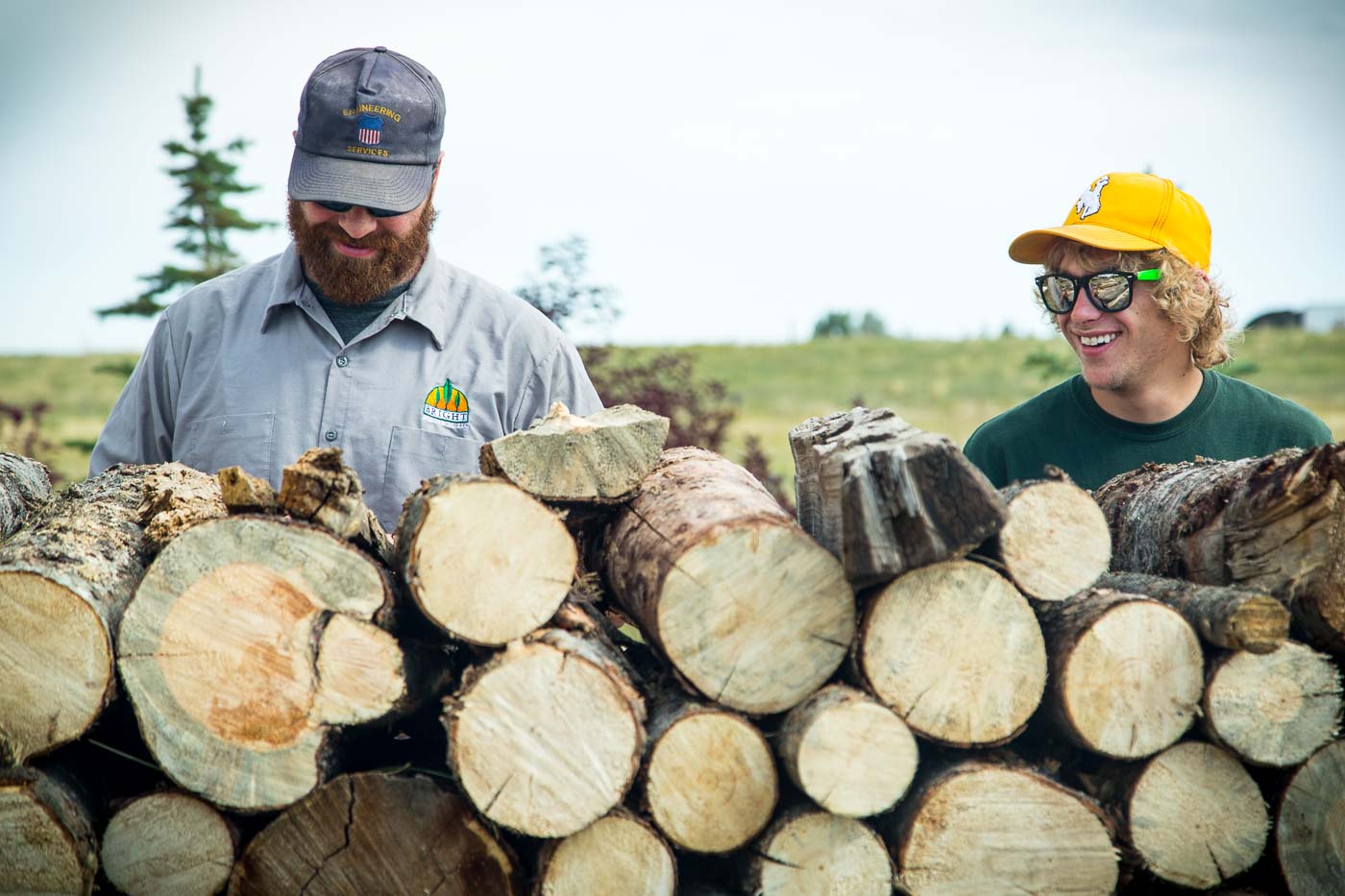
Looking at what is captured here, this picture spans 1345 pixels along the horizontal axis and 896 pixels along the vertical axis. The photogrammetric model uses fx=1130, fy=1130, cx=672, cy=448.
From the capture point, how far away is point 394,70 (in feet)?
12.1

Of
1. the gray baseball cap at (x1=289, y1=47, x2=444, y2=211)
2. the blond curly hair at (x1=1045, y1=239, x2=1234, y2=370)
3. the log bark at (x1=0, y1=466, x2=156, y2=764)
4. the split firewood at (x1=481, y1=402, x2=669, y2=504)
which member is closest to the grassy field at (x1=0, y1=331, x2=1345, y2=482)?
the blond curly hair at (x1=1045, y1=239, x2=1234, y2=370)

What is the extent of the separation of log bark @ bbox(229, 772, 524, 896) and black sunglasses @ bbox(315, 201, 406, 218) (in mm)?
1796

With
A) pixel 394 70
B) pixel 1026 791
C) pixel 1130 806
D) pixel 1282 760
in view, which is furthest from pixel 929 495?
pixel 394 70

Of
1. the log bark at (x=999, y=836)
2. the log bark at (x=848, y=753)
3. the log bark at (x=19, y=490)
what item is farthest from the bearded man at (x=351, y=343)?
the log bark at (x=999, y=836)

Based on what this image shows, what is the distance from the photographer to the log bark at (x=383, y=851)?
2.58 meters

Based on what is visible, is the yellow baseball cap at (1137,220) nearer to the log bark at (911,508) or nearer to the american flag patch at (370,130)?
the log bark at (911,508)

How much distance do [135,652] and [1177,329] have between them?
131 inches

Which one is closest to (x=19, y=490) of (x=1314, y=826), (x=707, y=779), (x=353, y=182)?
(x=353, y=182)

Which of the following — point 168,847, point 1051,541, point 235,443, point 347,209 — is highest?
point 347,209

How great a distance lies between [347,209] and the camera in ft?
11.8

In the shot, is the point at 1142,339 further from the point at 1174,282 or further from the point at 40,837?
the point at 40,837

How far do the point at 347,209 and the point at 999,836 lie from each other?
2.64 m

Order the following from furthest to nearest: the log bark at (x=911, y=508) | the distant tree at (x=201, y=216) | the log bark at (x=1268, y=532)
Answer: the distant tree at (x=201, y=216), the log bark at (x=1268, y=532), the log bark at (x=911, y=508)

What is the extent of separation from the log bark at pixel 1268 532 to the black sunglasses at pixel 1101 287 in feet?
2.71
